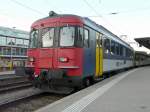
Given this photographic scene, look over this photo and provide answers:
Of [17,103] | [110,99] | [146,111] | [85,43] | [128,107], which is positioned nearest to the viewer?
[146,111]

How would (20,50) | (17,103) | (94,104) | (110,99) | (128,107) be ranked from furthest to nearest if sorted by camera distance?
(20,50)
(17,103)
(110,99)
(94,104)
(128,107)

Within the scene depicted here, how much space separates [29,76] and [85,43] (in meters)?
2.63

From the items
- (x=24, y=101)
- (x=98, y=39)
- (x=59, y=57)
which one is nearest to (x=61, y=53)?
(x=59, y=57)

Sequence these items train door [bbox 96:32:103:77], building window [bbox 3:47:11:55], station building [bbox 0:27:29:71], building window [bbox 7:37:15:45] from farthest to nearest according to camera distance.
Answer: building window [bbox 7:37:15:45] < building window [bbox 3:47:11:55] < station building [bbox 0:27:29:71] < train door [bbox 96:32:103:77]

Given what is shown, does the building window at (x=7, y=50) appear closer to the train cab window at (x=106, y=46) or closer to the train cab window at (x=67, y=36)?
the train cab window at (x=106, y=46)

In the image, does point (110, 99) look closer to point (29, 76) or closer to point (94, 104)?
point (94, 104)

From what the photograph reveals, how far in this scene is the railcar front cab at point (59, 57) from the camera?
1085cm

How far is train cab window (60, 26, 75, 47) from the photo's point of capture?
11141 mm

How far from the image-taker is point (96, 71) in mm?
13211

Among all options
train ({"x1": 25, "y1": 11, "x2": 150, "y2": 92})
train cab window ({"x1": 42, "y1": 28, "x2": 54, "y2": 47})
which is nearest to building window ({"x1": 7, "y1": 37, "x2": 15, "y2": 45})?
train ({"x1": 25, "y1": 11, "x2": 150, "y2": 92})

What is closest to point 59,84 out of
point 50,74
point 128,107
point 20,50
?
point 50,74

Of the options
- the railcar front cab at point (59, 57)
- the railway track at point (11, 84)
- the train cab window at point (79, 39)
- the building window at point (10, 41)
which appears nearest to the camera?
the railcar front cab at point (59, 57)

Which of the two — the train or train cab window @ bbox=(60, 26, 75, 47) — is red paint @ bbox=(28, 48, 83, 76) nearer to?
the train

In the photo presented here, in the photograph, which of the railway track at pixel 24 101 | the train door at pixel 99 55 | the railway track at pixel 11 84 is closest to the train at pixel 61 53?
the railway track at pixel 24 101
